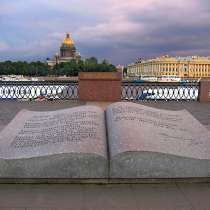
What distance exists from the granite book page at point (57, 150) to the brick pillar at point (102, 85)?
8833 millimetres

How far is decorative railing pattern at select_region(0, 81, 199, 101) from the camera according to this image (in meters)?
16.1

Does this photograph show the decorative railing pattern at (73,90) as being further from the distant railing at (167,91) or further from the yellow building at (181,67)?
the yellow building at (181,67)

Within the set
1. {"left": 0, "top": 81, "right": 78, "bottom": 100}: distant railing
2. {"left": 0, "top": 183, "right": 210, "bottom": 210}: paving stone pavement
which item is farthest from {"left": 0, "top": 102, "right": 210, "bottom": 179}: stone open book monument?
{"left": 0, "top": 81, "right": 78, "bottom": 100}: distant railing

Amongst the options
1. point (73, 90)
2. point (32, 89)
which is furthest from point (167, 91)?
point (32, 89)

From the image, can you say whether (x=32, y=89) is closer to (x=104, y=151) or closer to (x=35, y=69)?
(x=104, y=151)

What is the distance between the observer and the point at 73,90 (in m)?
16.2

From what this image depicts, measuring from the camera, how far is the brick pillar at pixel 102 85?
13.5 meters

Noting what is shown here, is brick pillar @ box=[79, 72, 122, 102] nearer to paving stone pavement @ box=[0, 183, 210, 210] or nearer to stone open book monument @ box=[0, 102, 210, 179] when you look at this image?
stone open book monument @ box=[0, 102, 210, 179]

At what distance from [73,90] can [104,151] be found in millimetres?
12432

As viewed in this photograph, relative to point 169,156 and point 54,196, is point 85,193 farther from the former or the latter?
point 169,156

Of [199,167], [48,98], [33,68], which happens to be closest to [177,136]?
[199,167]

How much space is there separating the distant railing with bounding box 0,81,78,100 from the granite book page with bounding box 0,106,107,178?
1154 centimetres

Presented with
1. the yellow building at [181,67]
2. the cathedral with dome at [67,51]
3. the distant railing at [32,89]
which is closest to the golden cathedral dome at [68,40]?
the cathedral with dome at [67,51]

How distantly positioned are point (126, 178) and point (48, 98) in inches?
464
